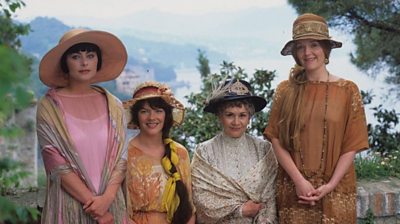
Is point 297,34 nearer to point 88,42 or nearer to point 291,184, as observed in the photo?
point 291,184

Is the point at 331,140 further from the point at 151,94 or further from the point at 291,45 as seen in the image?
the point at 151,94

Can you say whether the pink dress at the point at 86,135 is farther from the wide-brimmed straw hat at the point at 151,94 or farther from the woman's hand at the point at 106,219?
the wide-brimmed straw hat at the point at 151,94

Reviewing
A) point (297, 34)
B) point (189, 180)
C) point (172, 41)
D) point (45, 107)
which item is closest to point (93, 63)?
point (45, 107)

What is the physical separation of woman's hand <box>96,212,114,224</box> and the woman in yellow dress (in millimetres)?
172

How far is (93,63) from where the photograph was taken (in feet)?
10.1

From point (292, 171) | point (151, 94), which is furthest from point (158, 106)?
point (292, 171)

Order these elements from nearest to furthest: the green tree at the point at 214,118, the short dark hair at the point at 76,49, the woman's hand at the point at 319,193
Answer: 1. the short dark hair at the point at 76,49
2. the woman's hand at the point at 319,193
3. the green tree at the point at 214,118

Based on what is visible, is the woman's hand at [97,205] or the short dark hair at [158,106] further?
the short dark hair at [158,106]

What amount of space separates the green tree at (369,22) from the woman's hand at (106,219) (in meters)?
4.92

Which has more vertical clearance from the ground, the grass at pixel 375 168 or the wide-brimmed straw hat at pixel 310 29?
the wide-brimmed straw hat at pixel 310 29

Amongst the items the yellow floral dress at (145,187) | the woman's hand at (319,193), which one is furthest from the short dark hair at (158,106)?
the woman's hand at (319,193)

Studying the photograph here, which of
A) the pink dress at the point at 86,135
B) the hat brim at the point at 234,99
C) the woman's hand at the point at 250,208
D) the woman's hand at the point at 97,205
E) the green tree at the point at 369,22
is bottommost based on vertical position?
the woman's hand at the point at 250,208

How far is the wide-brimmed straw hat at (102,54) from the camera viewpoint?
3029 mm

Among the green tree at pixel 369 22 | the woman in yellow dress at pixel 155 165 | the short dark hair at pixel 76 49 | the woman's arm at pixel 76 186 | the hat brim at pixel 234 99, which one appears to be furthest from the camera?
the green tree at pixel 369 22
